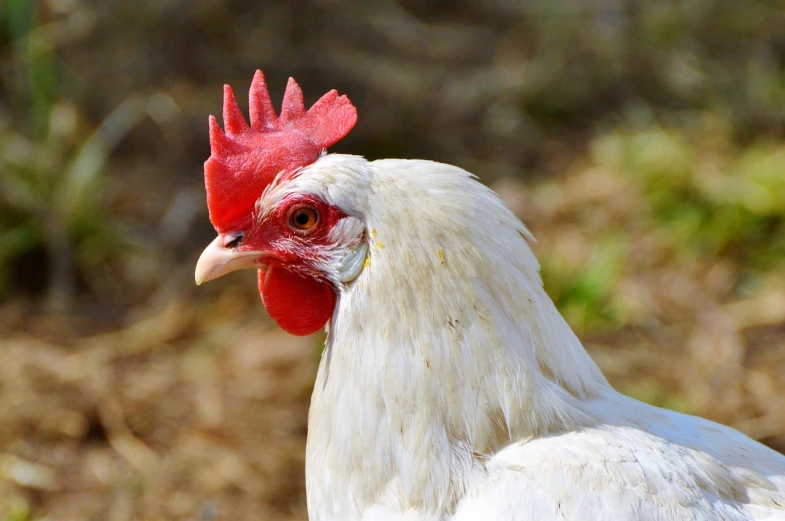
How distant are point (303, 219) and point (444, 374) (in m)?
0.57

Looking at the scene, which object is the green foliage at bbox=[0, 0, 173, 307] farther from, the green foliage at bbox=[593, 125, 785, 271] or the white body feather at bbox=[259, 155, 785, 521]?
the green foliage at bbox=[593, 125, 785, 271]

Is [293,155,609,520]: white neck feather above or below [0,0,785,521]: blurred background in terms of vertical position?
above

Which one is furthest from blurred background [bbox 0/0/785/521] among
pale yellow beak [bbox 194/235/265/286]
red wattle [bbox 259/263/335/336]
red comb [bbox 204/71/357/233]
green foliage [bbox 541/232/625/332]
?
red comb [bbox 204/71/357/233]

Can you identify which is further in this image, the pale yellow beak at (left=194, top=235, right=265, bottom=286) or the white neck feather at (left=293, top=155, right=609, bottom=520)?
the pale yellow beak at (left=194, top=235, right=265, bottom=286)

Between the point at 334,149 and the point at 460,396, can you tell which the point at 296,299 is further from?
the point at 334,149

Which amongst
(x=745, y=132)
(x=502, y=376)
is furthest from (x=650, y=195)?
(x=502, y=376)

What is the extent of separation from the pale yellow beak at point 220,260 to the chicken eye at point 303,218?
139 millimetres

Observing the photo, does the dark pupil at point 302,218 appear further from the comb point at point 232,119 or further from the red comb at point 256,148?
the comb point at point 232,119

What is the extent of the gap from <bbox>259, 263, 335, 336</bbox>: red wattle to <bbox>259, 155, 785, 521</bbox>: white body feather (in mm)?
112

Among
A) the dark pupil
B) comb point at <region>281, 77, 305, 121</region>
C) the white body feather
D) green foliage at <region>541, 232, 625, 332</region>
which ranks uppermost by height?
comb point at <region>281, 77, 305, 121</region>

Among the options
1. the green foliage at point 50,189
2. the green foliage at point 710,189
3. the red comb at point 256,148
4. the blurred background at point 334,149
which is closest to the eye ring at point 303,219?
the red comb at point 256,148

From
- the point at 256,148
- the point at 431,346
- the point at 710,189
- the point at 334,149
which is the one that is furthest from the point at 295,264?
the point at 710,189

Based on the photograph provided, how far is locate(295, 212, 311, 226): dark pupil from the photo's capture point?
226cm

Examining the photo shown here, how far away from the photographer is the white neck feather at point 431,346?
2.13 m
